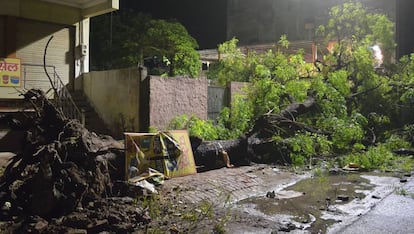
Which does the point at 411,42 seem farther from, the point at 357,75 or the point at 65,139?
the point at 65,139

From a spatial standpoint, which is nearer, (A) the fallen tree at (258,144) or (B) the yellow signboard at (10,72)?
(A) the fallen tree at (258,144)

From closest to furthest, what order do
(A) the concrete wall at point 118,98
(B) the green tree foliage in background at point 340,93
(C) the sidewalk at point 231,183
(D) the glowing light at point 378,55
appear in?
(C) the sidewalk at point 231,183 → (A) the concrete wall at point 118,98 → (B) the green tree foliage in background at point 340,93 → (D) the glowing light at point 378,55

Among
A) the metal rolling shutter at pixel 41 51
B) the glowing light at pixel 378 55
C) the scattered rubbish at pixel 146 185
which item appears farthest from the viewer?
the glowing light at pixel 378 55

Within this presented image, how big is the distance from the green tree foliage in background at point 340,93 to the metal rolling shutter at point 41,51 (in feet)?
18.8

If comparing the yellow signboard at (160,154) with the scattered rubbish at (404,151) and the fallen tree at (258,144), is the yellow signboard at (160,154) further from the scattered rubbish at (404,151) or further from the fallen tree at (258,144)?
the scattered rubbish at (404,151)

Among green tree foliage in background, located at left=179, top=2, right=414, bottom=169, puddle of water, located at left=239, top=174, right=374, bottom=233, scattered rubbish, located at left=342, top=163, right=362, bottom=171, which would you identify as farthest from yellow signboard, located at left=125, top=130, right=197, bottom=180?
scattered rubbish, located at left=342, top=163, right=362, bottom=171

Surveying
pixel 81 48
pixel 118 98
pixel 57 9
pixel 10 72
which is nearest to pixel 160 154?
pixel 118 98

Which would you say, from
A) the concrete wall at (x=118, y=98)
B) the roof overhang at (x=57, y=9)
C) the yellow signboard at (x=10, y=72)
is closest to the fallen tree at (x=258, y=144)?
the concrete wall at (x=118, y=98)

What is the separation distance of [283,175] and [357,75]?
7195 millimetres

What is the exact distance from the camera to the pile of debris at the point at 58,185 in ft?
16.4

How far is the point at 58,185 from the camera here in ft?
17.6

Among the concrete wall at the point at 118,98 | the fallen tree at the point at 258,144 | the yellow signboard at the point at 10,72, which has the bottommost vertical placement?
the fallen tree at the point at 258,144

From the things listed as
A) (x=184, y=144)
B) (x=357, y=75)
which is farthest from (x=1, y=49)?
(x=357, y=75)

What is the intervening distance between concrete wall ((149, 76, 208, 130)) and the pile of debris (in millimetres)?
4306
